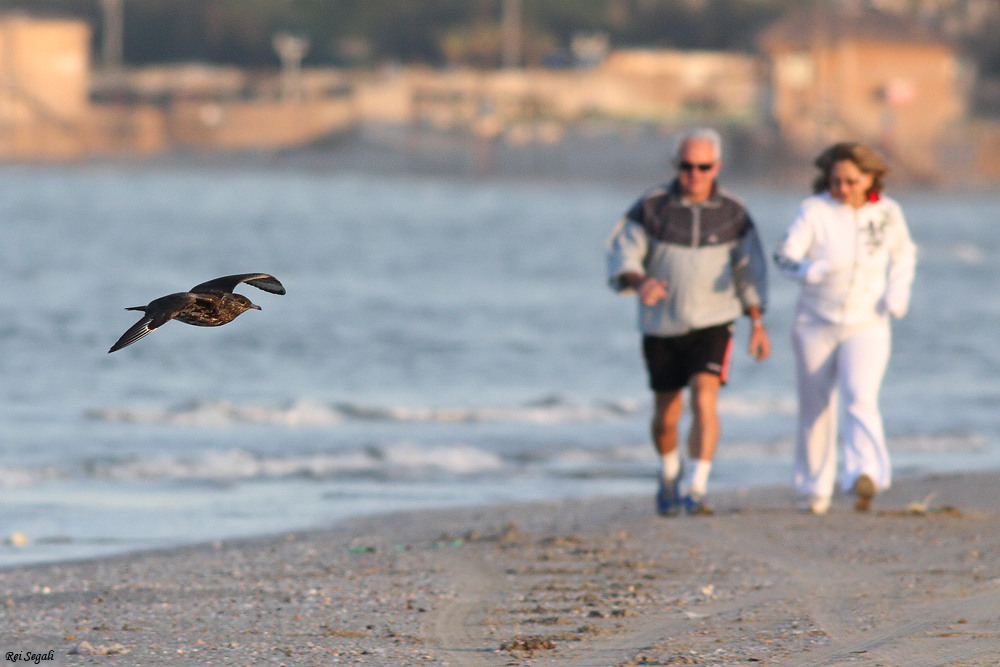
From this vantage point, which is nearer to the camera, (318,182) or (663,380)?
(663,380)

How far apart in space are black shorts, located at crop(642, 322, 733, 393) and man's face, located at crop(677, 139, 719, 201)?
1.90 feet

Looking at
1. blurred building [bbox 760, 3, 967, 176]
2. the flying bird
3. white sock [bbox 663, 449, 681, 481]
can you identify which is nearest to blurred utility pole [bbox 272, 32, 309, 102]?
blurred building [bbox 760, 3, 967, 176]

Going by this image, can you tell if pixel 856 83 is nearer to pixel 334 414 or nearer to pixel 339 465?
pixel 334 414

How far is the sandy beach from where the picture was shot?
480 cm

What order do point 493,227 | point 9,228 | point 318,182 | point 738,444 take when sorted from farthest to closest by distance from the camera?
point 318,182 → point 493,227 → point 9,228 → point 738,444

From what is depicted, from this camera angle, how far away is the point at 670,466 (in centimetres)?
734

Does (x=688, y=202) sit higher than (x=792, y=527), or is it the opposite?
(x=688, y=202)

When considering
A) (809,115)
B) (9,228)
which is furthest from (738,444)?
(809,115)

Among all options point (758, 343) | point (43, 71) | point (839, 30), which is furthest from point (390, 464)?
point (43, 71)

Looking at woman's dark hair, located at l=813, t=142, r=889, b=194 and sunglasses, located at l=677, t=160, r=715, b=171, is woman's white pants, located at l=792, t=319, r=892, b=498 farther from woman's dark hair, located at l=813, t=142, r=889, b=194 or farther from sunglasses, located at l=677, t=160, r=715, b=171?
sunglasses, located at l=677, t=160, r=715, b=171

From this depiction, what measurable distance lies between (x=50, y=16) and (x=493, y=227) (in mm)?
68565

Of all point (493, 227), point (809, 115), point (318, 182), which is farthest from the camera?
point (318, 182)

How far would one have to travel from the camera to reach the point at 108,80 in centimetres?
10562

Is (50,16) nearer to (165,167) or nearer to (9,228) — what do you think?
(165,167)
